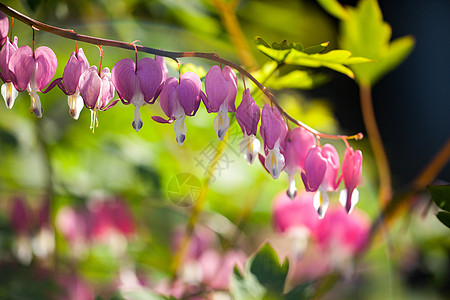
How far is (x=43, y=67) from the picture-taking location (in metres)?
0.39

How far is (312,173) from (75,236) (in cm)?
54

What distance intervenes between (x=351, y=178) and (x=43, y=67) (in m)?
0.28

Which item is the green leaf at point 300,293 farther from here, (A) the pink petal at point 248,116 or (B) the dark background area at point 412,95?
(B) the dark background area at point 412,95

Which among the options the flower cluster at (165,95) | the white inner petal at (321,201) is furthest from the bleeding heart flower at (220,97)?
the white inner petal at (321,201)

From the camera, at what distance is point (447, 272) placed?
Answer: 0.88 meters

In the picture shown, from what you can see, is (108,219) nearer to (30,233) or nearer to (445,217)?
(30,233)

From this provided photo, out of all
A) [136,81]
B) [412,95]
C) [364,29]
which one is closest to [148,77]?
[136,81]

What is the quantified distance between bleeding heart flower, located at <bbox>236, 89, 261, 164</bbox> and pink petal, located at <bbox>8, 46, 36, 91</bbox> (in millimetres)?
177

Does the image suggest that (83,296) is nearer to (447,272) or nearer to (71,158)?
(71,158)

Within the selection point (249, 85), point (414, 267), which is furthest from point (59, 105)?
point (414, 267)

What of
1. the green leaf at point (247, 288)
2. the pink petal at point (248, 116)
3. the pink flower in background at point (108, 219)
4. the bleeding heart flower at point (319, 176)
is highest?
the pink petal at point (248, 116)

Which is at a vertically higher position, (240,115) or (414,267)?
(240,115)

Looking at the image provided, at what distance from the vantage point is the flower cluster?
38cm

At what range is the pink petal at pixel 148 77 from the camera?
1.29ft
